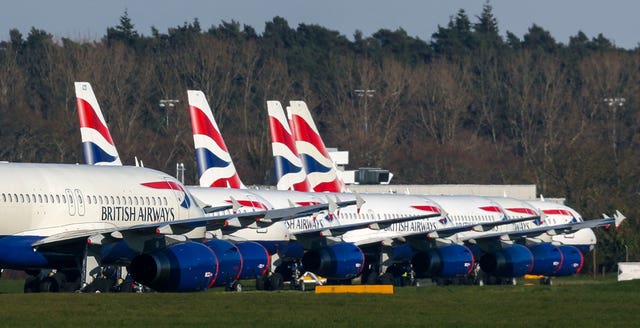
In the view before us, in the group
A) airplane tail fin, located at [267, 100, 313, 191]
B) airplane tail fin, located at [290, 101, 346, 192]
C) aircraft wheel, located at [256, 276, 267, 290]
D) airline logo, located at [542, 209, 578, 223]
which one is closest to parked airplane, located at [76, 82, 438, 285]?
aircraft wheel, located at [256, 276, 267, 290]

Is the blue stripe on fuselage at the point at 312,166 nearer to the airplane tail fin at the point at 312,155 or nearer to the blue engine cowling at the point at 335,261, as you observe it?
the airplane tail fin at the point at 312,155

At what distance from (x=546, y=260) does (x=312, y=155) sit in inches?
501

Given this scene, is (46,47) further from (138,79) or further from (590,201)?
(590,201)

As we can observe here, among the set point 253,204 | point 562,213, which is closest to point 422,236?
point 253,204

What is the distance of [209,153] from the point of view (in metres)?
68.4

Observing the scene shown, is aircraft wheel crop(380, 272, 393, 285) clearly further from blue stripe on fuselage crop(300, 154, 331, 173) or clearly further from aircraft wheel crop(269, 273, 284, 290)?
blue stripe on fuselage crop(300, 154, 331, 173)


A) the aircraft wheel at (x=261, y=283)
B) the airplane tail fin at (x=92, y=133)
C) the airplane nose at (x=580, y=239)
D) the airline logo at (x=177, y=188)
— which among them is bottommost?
the aircraft wheel at (x=261, y=283)

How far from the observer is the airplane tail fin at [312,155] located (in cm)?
7556

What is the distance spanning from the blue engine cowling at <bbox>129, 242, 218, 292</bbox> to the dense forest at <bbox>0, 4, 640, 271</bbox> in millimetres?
59292

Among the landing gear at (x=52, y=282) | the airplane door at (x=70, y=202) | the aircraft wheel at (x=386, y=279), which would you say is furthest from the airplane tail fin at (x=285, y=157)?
the airplane door at (x=70, y=202)

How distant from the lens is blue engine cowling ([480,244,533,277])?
67.9 metres

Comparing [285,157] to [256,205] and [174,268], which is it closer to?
[256,205]

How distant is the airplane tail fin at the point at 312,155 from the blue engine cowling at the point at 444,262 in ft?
33.1

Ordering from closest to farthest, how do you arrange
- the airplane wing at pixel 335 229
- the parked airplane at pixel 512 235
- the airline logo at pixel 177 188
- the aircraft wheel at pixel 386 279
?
the airline logo at pixel 177 188
the airplane wing at pixel 335 229
the aircraft wheel at pixel 386 279
the parked airplane at pixel 512 235
